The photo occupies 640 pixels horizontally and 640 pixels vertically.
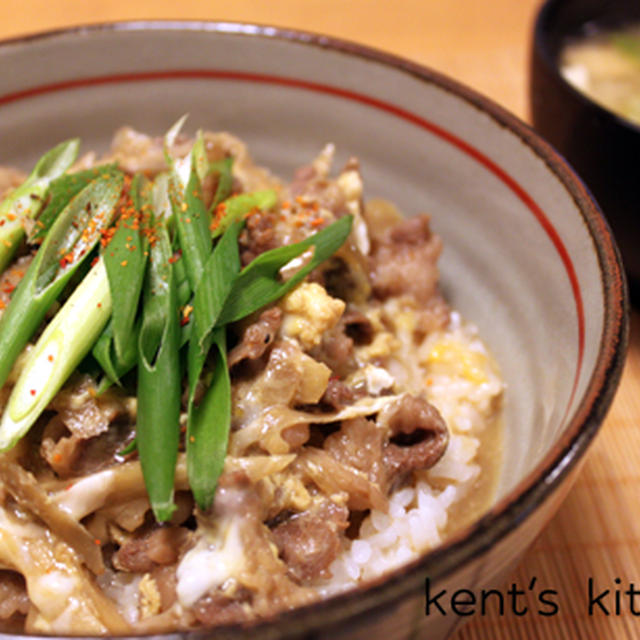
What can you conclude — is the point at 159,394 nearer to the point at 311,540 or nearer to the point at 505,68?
the point at 311,540

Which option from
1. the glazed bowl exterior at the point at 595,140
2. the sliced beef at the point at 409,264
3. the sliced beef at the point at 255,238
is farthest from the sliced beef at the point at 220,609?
the glazed bowl exterior at the point at 595,140

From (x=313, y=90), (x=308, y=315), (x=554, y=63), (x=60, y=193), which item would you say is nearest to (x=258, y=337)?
(x=308, y=315)

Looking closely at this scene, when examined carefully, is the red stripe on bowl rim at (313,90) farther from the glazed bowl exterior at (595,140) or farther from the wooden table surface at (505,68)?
the wooden table surface at (505,68)

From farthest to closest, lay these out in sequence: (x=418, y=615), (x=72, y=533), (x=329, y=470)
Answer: (x=329, y=470), (x=72, y=533), (x=418, y=615)

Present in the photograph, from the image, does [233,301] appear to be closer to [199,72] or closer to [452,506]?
[452,506]

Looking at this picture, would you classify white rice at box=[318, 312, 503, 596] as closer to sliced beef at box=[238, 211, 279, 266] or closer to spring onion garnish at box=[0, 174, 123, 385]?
sliced beef at box=[238, 211, 279, 266]

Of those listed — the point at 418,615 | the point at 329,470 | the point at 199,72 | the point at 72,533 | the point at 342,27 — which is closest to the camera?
the point at 418,615

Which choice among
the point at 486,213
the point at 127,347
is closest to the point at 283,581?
the point at 127,347
